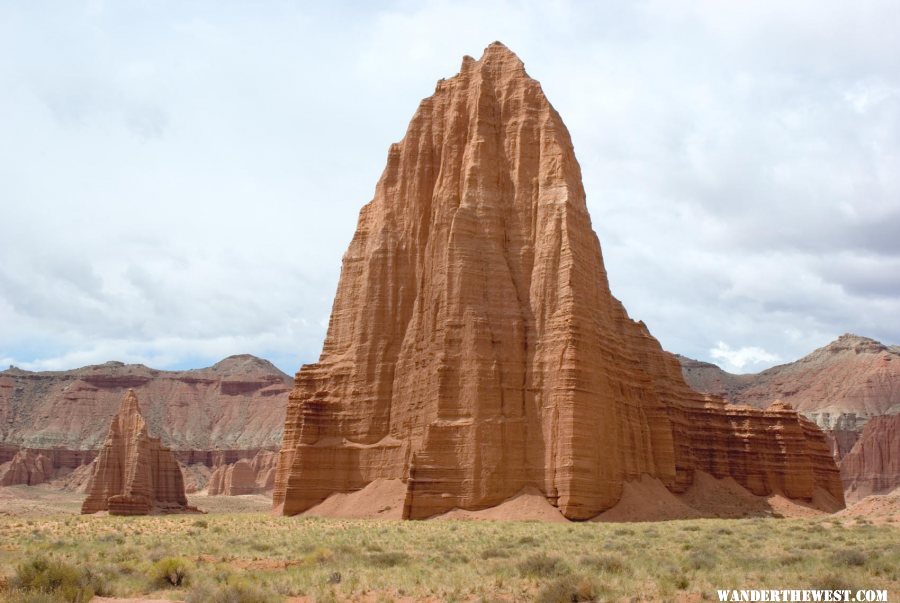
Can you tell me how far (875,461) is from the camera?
13125 cm

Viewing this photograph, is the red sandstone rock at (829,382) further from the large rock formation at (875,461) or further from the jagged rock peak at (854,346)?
the large rock formation at (875,461)

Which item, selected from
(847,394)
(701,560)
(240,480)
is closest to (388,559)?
(701,560)

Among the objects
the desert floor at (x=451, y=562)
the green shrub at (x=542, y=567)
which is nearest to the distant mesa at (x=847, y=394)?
the desert floor at (x=451, y=562)

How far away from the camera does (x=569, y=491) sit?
159 ft

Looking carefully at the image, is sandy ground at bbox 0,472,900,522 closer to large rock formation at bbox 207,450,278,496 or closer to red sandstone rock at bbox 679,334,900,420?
large rock formation at bbox 207,450,278,496

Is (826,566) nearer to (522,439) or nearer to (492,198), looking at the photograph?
(522,439)

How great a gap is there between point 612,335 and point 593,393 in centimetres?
748

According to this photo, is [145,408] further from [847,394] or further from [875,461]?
[847,394]

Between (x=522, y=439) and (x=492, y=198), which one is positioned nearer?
(x=522, y=439)

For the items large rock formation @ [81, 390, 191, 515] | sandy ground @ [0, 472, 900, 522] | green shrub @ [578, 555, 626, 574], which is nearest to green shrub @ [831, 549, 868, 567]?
green shrub @ [578, 555, 626, 574]

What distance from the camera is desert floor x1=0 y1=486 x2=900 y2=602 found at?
19938 mm

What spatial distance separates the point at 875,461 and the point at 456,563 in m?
123

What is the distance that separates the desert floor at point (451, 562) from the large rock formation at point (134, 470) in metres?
44.4

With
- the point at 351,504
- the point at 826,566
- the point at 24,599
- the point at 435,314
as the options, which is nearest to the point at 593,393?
the point at 435,314
